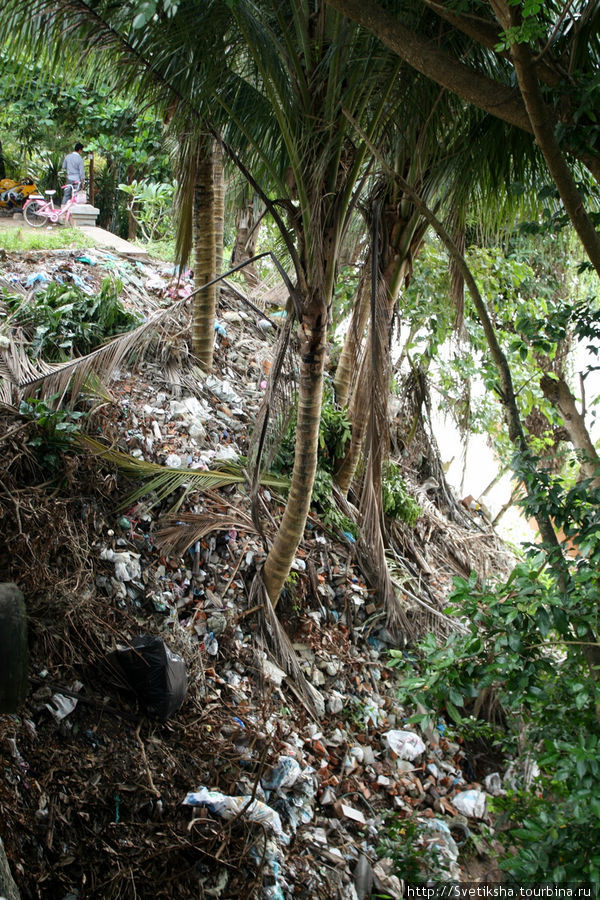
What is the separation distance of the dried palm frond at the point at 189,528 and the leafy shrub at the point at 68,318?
1.58m

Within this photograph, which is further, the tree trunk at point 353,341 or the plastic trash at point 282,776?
the tree trunk at point 353,341

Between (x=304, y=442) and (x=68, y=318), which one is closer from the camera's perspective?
(x=304, y=442)

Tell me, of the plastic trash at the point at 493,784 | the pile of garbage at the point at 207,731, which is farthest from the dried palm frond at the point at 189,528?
the plastic trash at the point at 493,784

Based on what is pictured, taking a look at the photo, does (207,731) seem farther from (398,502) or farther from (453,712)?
(398,502)

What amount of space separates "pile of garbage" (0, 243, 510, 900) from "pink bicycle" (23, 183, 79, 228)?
505 cm

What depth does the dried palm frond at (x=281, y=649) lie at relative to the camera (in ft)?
14.8

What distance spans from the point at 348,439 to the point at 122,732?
3221 mm

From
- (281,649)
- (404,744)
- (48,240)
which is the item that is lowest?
(404,744)

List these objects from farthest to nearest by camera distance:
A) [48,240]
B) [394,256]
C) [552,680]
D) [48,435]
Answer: [48,240] < [394,256] < [48,435] < [552,680]

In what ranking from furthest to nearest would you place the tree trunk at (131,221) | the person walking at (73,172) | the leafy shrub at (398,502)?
the tree trunk at (131,221), the person walking at (73,172), the leafy shrub at (398,502)

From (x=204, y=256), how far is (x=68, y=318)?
3.99 ft

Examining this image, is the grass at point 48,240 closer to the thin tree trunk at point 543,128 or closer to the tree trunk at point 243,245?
the tree trunk at point 243,245

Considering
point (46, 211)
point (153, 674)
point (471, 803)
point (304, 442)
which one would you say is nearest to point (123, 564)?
point (153, 674)

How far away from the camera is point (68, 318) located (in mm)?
5434
